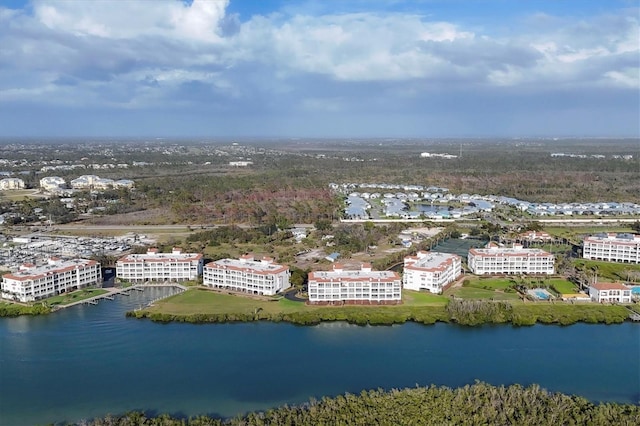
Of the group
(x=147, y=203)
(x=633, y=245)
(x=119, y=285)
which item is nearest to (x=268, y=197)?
(x=147, y=203)

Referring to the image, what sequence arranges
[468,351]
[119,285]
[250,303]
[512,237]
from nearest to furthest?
1. [468,351]
2. [250,303]
3. [119,285]
4. [512,237]

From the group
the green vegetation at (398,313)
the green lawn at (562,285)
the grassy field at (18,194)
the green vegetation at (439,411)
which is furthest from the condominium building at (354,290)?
the grassy field at (18,194)

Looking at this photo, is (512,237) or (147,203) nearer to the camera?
(512,237)

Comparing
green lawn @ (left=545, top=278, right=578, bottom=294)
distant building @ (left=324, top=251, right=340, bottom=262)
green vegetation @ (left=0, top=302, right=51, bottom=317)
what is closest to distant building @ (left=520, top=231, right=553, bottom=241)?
green lawn @ (left=545, top=278, right=578, bottom=294)

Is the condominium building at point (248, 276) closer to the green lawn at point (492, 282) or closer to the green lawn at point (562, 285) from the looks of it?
the green lawn at point (492, 282)

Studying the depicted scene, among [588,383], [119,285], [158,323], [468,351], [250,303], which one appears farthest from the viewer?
[119,285]

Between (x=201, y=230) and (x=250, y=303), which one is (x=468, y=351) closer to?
(x=250, y=303)

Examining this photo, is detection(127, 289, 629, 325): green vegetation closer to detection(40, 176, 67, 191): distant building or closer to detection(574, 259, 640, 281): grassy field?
detection(574, 259, 640, 281): grassy field

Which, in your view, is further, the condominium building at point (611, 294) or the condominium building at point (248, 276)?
the condominium building at point (248, 276)
